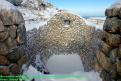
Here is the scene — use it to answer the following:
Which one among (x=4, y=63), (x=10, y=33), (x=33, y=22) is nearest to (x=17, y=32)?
(x=10, y=33)

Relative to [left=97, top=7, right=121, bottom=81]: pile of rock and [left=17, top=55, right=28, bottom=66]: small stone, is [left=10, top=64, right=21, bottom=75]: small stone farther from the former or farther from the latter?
[left=97, top=7, right=121, bottom=81]: pile of rock

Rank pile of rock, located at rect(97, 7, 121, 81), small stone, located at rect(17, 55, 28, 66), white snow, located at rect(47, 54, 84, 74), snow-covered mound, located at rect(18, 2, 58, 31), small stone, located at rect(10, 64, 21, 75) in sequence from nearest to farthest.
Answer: pile of rock, located at rect(97, 7, 121, 81), small stone, located at rect(10, 64, 21, 75), small stone, located at rect(17, 55, 28, 66), snow-covered mound, located at rect(18, 2, 58, 31), white snow, located at rect(47, 54, 84, 74)

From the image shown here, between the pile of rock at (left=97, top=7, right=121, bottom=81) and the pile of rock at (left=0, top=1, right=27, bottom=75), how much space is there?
114 inches

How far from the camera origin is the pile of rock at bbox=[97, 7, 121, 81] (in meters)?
8.12

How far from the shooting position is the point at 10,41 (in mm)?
8594

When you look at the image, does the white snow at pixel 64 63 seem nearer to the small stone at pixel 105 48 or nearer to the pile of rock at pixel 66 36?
the pile of rock at pixel 66 36

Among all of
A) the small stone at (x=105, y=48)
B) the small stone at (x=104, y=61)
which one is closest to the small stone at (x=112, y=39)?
the small stone at (x=105, y=48)

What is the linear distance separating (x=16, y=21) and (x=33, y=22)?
3.47 metres

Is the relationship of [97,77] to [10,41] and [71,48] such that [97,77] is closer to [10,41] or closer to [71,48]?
[71,48]

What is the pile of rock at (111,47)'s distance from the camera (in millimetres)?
8125

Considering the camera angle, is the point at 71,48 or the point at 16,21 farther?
the point at 71,48

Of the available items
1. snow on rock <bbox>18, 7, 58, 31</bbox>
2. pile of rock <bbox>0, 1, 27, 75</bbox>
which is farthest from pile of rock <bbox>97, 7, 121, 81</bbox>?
snow on rock <bbox>18, 7, 58, 31</bbox>

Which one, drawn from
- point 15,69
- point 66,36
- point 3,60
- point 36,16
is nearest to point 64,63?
point 66,36

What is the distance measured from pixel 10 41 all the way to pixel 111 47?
330 cm
